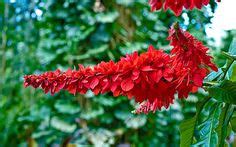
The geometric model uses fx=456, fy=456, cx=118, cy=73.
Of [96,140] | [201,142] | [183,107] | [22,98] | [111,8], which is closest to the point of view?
[201,142]

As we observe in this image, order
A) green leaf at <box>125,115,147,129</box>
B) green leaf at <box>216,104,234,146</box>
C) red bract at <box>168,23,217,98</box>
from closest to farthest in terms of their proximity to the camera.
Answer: red bract at <box>168,23,217,98</box> < green leaf at <box>216,104,234,146</box> < green leaf at <box>125,115,147,129</box>

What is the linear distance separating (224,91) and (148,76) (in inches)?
4.7

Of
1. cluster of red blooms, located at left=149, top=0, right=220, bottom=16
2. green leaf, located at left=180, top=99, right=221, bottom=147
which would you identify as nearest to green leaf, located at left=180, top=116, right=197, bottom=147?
green leaf, located at left=180, top=99, right=221, bottom=147

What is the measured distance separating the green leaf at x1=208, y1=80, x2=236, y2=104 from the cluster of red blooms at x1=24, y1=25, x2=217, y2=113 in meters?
0.04

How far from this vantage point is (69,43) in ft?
8.00

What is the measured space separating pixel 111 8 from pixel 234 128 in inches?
68.0

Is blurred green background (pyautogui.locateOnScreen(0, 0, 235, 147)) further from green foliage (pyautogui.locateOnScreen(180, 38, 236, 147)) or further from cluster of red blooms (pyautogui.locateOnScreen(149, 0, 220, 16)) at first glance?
cluster of red blooms (pyautogui.locateOnScreen(149, 0, 220, 16))

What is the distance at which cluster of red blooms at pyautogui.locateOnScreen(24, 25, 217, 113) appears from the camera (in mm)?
602

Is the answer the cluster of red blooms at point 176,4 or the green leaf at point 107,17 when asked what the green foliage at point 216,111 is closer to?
the cluster of red blooms at point 176,4

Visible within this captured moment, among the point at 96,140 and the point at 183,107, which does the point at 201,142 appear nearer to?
the point at 96,140

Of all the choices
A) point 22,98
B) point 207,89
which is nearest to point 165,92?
point 207,89

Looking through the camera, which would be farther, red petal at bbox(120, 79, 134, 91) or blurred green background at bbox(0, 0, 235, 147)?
blurred green background at bbox(0, 0, 235, 147)

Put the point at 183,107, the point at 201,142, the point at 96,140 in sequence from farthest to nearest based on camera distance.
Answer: the point at 183,107, the point at 96,140, the point at 201,142

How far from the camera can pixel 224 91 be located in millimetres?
649
